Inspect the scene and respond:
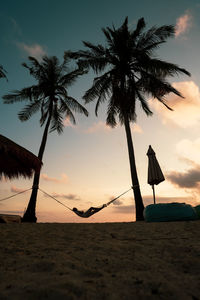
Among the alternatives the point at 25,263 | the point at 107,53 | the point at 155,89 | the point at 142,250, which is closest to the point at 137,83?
the point at 155,89

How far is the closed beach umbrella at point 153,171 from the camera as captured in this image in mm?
9125

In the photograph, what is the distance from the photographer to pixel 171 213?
6152mm

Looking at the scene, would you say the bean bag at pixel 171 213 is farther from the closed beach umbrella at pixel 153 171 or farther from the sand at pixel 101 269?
the closed beach umbrella at pixel 153 171

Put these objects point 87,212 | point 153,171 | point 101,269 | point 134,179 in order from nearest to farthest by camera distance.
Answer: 1. point 101,269
2. point 87,212
3. point 153,171
4. point 134,179

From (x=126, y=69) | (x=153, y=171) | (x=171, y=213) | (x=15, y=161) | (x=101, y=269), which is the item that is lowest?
(x=101, y=269)

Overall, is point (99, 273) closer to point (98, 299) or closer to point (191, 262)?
point (98, 299)

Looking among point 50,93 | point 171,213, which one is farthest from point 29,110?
point 171,213

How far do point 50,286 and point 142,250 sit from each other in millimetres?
1644

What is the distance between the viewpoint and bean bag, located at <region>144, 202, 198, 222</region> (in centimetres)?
609

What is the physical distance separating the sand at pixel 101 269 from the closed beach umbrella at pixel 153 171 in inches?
222

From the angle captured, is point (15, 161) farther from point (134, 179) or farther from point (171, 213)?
point (134, 179)

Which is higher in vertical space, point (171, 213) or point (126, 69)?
point (126, 69)

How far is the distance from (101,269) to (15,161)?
4.88 meters

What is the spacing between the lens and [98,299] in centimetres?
155
